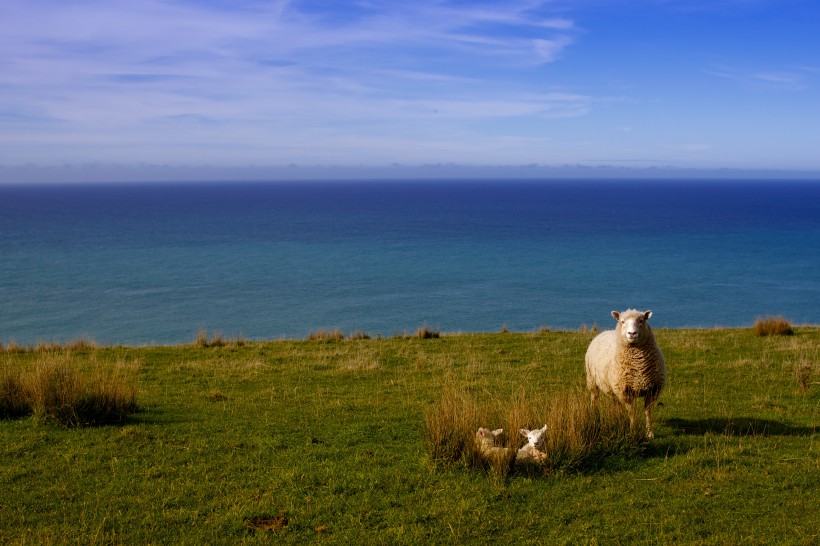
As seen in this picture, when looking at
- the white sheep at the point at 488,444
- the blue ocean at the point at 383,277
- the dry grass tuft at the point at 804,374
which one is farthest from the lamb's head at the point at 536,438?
the blue ocean at the point at 383,277

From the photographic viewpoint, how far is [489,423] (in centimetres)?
1015

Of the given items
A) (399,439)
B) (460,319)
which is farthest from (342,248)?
(399,439)

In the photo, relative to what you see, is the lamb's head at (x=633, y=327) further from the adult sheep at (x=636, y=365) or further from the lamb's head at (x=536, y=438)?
the lamb's head at (x=536, y=438)

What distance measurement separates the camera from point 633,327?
416 inches

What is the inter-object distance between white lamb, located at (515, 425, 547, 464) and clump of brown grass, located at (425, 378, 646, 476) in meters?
0.08

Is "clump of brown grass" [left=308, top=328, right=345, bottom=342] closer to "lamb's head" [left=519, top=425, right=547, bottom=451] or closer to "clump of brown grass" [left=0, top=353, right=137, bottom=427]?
"clump of brown grass" [left=0, top=353, right=137, bottom=427]

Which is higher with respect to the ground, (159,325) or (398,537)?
(398,537)

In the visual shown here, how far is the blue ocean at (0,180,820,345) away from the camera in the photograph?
163ft

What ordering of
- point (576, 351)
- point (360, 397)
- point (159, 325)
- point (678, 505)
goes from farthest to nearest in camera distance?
1. point (159, 325)
2. point (576, 351)
3. point (360, 397)
4. point (678, 505)

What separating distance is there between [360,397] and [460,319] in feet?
118

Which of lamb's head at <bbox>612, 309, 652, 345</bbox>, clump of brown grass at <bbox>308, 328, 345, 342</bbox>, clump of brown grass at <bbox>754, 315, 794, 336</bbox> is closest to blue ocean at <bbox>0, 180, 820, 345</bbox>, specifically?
clump of brown grass at <bbox>308, 328, 345, 342</bbox>

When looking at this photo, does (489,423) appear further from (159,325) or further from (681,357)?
(159,325)

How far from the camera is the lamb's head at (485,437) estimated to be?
929cm

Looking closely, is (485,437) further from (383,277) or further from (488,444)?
(383,277)
